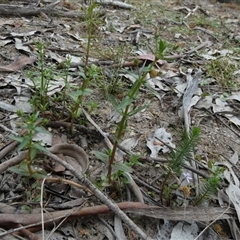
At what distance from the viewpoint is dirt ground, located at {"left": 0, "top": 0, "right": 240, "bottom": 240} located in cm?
150

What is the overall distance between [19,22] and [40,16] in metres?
0.31

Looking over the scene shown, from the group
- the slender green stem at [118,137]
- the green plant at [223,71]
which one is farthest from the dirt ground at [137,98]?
the slender green stem at [118,137]

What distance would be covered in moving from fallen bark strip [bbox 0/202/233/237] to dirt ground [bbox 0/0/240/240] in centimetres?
3

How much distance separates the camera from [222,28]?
421 centimetres

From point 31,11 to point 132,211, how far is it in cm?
257

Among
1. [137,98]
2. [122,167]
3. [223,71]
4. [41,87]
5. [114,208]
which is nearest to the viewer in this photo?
[114,208]

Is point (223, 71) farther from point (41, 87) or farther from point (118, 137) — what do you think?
point (118, 137)

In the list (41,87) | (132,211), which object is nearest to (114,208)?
(132,211)

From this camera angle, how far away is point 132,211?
147 centimetres

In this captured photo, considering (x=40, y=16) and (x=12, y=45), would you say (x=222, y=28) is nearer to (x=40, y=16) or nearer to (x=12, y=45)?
(x=40, y=16)

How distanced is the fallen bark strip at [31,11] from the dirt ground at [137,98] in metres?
0.06

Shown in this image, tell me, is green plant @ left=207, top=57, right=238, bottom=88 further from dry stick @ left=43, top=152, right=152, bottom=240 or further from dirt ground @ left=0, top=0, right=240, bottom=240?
dry stick @ left=43, top=152, right=152, bottom=240

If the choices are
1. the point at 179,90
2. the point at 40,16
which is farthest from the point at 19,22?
the point at 179,90

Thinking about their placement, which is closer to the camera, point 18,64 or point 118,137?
point 118,137
